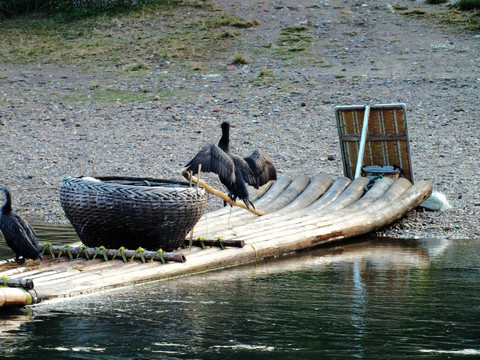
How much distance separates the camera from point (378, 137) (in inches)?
521

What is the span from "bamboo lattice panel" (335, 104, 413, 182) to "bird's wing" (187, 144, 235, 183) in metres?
4.15

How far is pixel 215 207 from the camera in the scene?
1309cm

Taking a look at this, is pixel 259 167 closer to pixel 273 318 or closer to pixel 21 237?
pixel 21 237

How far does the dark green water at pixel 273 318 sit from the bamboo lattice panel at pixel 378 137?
3.76 m

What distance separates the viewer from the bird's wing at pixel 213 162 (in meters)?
9.41

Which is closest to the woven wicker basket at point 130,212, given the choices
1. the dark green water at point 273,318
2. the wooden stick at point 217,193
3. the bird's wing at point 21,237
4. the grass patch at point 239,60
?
the wooden stick at point 217,193

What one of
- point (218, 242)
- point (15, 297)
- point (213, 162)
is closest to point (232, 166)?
point (213, 162)

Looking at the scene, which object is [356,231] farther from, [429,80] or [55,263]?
[429,80]

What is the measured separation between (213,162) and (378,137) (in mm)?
4444

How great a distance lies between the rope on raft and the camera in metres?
8.47

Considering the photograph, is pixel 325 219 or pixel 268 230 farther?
pixel 325 219

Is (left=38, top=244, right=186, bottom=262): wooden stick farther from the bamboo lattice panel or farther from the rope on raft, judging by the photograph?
the bamboo lattice panel

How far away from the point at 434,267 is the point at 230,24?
1616 cm

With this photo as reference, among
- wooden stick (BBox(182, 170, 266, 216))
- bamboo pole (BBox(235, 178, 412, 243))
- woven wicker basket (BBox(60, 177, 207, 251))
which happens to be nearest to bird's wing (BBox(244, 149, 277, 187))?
wooden stick (BBox(182, 170, 266, 216))
